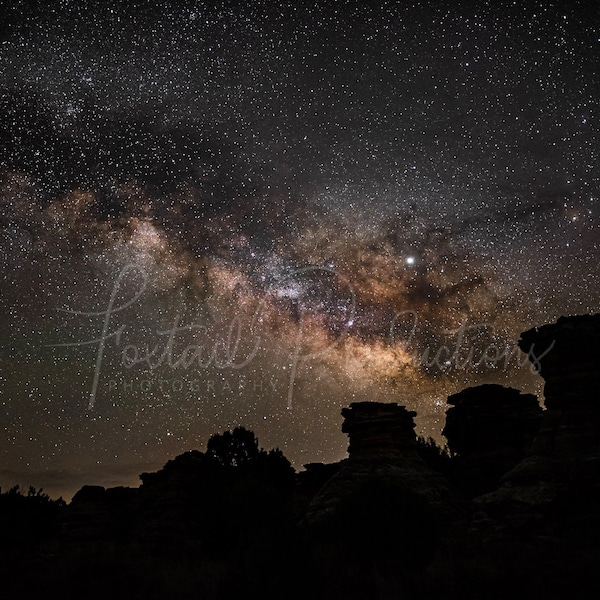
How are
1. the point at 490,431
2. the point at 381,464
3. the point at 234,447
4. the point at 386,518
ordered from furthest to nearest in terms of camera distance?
the point at 234,447 < the point at 490,431 < the point at 381,464 < the point at 386,518

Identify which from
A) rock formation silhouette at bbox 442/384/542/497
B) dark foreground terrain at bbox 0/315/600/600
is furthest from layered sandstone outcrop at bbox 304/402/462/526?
rock formation silhouette at bbox 442/384/542/497

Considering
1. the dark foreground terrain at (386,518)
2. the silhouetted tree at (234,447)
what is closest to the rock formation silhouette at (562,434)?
the dark foreground terrain at (386,518)

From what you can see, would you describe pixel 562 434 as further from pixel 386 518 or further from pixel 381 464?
pixel 381 464

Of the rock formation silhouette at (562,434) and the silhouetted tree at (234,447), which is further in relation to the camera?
the silhouetted tree at (234,447)

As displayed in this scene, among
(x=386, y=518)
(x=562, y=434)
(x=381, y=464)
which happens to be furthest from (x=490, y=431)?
(x=386, y=518)

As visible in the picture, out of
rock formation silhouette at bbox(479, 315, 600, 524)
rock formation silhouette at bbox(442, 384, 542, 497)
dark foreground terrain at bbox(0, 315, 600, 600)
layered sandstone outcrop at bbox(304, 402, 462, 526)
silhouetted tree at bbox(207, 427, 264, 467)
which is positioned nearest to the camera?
dark foreground terrain at bbox(0, 315, 600, 600)

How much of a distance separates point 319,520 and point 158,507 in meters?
21.0

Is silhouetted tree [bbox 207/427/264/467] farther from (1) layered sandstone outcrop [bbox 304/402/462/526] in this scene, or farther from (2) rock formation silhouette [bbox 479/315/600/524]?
(2) rock formation silhouette [bbox 479/315/600/524]

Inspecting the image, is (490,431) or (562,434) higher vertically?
(490,431)

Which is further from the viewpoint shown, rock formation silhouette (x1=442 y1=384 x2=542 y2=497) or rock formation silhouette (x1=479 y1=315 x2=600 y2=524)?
rock formation silhouette (x1=442 y1=384 x2=542 y2=497)

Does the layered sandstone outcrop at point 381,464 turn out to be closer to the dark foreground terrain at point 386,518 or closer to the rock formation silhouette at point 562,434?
the dark foreground terrain at point 386,518

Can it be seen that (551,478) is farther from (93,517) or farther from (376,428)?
(93,517)

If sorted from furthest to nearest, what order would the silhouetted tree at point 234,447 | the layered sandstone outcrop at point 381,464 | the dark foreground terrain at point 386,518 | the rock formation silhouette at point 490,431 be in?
the silhouetted tree at point 234,447, the rock formation silhouette at point 490,431, the layered sandstone outcrop at point 381,464, the dark foreground terrain at point 386,518

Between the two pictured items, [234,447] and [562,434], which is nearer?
[562,434]
